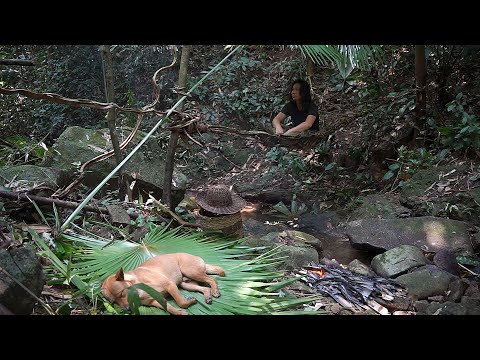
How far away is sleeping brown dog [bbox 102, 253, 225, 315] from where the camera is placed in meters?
1.47

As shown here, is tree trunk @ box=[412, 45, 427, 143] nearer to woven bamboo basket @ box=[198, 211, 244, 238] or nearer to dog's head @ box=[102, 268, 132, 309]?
woven bamboo basket @ box=[198, 211, 244, 238]

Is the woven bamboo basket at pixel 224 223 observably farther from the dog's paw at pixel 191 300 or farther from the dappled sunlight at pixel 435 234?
the dappled sunlight at pixel 435 234

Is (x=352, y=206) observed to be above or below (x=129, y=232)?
below

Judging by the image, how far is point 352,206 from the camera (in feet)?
15.6

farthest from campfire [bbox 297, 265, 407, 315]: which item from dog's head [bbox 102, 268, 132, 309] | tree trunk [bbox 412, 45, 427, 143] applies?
tree trunk [bbox 412, 45, 427, 143]

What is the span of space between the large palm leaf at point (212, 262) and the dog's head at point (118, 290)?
0.11 metres

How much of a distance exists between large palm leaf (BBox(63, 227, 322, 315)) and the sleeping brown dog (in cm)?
3

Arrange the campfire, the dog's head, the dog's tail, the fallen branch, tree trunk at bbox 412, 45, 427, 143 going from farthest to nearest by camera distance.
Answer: tree trunk at bbox 412, 45, 427, 143, the fallen branch, the campfire, the dog's tail, the dog's head
